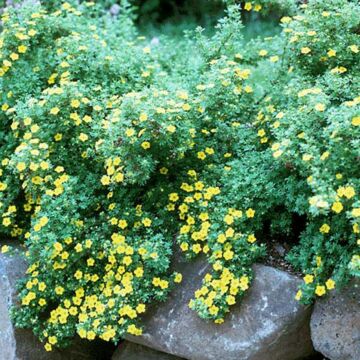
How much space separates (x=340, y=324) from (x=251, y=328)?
389 millimetres

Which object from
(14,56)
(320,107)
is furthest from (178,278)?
(14,56)

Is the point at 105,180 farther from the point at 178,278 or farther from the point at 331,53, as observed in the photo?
the point at 331,53

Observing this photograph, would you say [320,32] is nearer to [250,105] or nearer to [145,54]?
[250,105]

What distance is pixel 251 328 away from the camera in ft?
9.66

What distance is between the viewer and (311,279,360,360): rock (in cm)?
281

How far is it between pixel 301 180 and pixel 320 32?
82 centimetres

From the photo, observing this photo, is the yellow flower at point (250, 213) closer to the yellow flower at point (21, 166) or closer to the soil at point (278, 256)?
the soil at point (278, 256)

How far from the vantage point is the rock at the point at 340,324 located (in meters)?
2.81

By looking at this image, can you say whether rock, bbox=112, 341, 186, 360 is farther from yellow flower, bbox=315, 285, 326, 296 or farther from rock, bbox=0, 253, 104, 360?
yellow flower, bbox=315, 285, 326, 296

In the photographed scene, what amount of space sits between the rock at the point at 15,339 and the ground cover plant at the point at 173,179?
0.10m

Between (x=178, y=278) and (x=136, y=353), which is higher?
(x=178, y=278)

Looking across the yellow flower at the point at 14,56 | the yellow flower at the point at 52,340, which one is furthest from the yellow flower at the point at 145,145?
the yellow flower at the point at 14,56

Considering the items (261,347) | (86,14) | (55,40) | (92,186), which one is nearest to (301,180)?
(261,347)

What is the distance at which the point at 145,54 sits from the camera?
13.4ft
